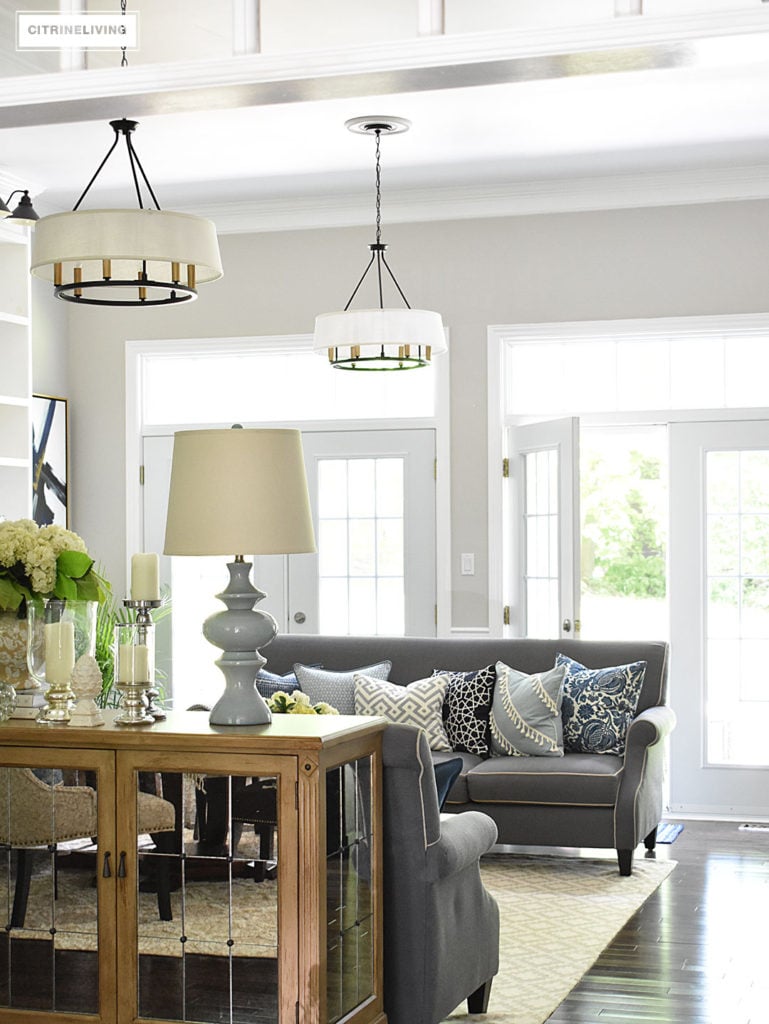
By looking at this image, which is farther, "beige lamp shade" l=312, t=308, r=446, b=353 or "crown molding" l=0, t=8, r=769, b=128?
"beige lamp shade" l=312, t=308, r=446, b=353

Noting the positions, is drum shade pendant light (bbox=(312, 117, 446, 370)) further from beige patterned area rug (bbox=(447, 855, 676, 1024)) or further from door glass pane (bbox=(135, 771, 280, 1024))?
door glass pane (bbox=(135, 771, 280, 1024))

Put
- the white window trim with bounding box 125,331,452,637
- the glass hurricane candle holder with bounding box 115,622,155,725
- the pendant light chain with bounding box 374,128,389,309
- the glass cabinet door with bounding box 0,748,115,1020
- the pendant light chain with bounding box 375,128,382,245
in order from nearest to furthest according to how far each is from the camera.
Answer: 1. the glass cabinet door with bounding box 0,748,115,1020
2. the glass hurricane candle holder with bounding box 115,622,155,725
3. the pendant light chain with bounding box 375,128,382,245
4. the pendant light chain with bounding box 374,128,389,309
5. the white window trim with bounding box 125,331,452,637

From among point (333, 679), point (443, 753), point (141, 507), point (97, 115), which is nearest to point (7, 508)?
point (141, 507)

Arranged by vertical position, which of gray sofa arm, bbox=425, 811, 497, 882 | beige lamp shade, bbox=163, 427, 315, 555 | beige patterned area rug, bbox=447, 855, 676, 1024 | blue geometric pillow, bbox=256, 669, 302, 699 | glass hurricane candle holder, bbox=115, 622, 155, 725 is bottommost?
beige patterned area rug, bbox=447, 855, 676, 1024

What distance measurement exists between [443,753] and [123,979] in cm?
297

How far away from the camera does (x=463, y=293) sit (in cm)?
725

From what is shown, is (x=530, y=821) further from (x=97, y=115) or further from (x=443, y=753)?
(x=97, y=115)

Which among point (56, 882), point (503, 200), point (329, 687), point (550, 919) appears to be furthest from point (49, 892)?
point (503, 200)

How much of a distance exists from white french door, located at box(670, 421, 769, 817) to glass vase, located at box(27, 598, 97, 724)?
4.17 metres

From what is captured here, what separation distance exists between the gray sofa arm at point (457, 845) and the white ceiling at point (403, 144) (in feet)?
6.20

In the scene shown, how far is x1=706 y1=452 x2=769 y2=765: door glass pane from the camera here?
272 inches

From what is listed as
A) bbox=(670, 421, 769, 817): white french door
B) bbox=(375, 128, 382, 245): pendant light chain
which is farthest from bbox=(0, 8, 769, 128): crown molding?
bbox=(670, 421, 769, 817): white french door

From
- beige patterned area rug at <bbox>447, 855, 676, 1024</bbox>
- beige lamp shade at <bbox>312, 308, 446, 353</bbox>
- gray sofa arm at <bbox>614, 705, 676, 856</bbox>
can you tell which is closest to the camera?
beige patterned area rug at <bbox>447, 855, 676, 1024</bbox>

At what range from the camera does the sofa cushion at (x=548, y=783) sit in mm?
A: 5641
